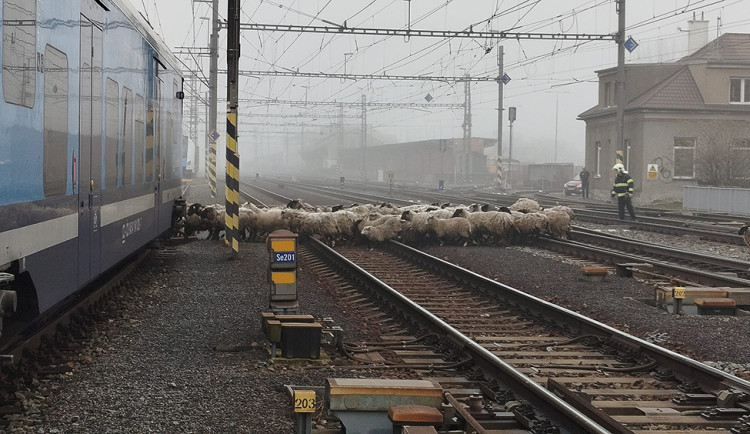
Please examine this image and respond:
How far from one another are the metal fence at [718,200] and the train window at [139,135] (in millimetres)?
23443

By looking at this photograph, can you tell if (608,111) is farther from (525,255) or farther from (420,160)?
(420,160)

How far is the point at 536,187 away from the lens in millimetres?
67562

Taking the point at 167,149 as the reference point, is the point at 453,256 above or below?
below

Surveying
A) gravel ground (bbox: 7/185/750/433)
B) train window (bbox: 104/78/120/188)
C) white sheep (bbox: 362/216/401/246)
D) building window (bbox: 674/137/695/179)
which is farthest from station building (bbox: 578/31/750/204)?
train window (bbox: 104/78/120/188)

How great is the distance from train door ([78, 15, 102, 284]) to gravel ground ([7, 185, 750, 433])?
913mm

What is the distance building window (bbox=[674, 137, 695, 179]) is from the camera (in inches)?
1802

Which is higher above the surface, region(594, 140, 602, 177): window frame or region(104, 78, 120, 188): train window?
region(594, 140, 602, 177): window frame

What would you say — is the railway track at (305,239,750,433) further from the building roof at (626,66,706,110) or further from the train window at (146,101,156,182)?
the building roof at (626,66,706,110)

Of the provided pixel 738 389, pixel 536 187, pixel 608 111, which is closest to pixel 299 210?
pixel 738 389

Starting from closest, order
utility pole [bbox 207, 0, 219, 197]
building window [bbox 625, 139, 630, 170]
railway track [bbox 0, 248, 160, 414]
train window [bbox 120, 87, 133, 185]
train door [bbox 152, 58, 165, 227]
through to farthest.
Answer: railway track [bbox 0, 248, 160, 414]
train window [bbox 120, 87, 133, 185]
train door [bbox 152, 58, 165, 227]
utility pole [bbox 207, 0, 219, 197]
building window [bbox 625, 139, 630, 170]

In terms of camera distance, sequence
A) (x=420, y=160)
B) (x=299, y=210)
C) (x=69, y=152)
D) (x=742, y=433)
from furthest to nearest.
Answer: (x=420, y=160) → (x=299, y=210) → (x=69, y=152) → (x=742, y=433)

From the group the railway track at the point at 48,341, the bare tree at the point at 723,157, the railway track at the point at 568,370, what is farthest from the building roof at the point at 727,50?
the railway track at the point at 48,341

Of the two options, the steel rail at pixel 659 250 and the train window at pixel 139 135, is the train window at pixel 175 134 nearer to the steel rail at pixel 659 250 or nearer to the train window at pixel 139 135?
the train window at pixel 139 135

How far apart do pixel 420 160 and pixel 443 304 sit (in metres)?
76.8
